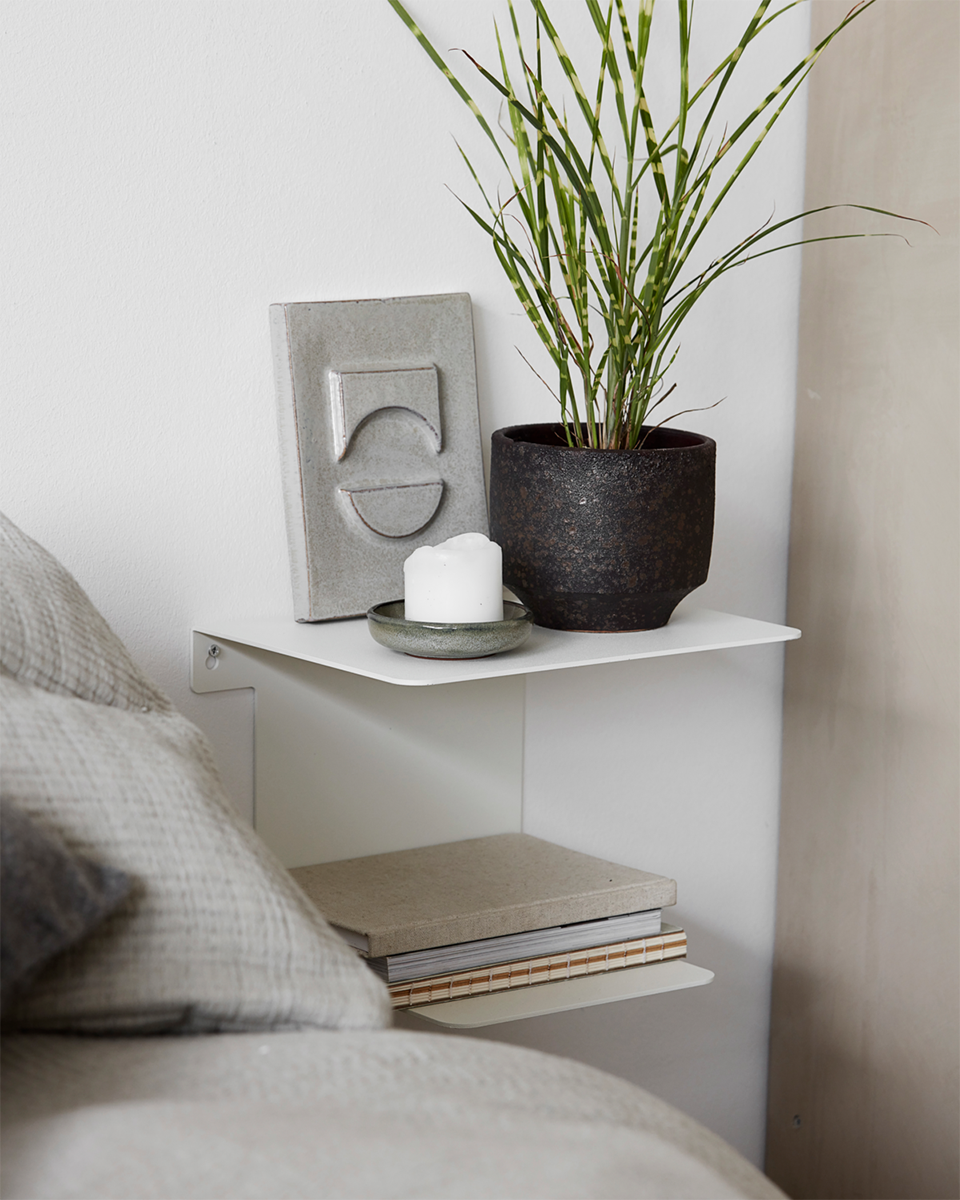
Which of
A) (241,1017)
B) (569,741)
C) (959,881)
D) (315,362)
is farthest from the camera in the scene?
(569,741)

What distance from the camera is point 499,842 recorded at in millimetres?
1312

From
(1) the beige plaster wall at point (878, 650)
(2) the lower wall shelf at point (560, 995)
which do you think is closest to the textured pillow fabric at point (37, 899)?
(2) the lower wall shelf at point (560, 995)

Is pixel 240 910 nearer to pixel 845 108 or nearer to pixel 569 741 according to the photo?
pixel 569 741

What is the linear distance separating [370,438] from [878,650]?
575 millimetres

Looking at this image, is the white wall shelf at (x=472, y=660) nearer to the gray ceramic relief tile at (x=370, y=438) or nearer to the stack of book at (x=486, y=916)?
the gray ceramic relief tile at (x=370, y=438)

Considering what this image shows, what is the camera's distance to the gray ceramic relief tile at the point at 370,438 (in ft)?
3.77

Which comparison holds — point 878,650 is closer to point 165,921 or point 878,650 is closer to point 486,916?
point 486,916

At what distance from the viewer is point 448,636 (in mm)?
1019

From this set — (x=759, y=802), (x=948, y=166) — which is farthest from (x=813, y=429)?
(x=759, y=802)

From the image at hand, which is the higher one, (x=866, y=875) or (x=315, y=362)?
(x=315, y=362)

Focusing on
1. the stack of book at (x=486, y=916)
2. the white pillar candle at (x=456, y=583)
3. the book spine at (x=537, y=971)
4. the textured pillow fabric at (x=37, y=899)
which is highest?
the white pillar candle at (x=456, y=583)

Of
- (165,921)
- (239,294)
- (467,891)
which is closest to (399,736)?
(467,891)

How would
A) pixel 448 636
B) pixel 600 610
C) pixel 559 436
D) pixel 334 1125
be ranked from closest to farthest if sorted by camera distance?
1. pixel 334 1125
2. pixel 448 636
3. pixel 600 610
4. pixel 559 436

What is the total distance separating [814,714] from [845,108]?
0.64 meters
